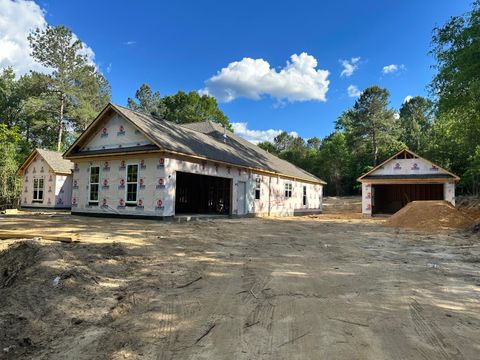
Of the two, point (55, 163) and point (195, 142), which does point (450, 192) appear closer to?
point (195, 142)

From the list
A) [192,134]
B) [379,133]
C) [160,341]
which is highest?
[379,133]

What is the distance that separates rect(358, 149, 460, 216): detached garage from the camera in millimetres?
24281

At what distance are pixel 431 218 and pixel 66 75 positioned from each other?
39.2 metres

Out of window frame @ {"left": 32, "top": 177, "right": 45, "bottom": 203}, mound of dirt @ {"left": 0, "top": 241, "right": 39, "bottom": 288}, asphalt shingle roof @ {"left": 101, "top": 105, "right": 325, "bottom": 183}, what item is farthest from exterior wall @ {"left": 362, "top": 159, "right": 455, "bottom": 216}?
window frame @ {"left": 32, "top": 177, "right": 45, "bottom": 203}

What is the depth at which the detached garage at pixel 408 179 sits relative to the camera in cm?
2428

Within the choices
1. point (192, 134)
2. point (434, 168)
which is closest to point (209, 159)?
point (192, 134)

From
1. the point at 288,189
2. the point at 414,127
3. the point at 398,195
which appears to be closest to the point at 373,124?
the point at 414,127

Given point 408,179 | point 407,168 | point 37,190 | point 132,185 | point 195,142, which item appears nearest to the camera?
point 132,185

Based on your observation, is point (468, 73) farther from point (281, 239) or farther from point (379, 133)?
point (379, 133)

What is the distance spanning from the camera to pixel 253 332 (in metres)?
3.85

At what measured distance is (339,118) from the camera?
63.4 metres

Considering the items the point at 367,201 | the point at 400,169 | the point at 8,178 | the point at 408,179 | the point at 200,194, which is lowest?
the point at 367,201

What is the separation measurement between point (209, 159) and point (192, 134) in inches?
156

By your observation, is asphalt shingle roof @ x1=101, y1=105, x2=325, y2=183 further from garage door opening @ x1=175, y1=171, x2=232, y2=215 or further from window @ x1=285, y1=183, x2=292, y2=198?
garage door opening @ x1=175, y1=171, x2=232, y2=215
